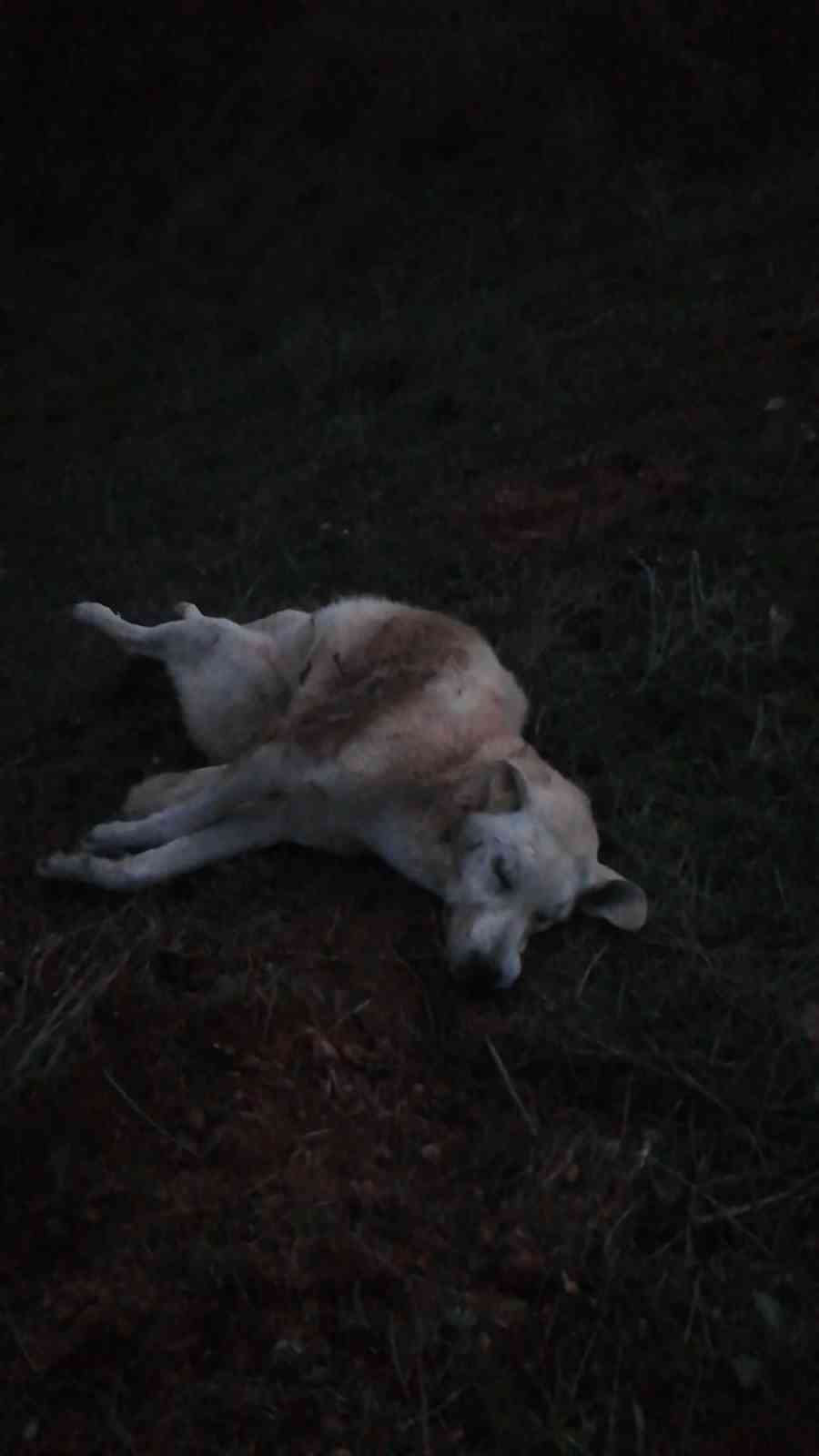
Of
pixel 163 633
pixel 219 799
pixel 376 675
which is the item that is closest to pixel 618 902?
pixel 376 675

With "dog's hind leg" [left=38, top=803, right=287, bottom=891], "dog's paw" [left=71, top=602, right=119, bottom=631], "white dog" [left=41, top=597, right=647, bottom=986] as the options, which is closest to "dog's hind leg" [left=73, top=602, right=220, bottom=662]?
"dog's paw" [left=71, top=602, right=119, bottom=631]

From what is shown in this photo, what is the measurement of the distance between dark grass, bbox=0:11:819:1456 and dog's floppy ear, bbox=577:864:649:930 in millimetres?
97

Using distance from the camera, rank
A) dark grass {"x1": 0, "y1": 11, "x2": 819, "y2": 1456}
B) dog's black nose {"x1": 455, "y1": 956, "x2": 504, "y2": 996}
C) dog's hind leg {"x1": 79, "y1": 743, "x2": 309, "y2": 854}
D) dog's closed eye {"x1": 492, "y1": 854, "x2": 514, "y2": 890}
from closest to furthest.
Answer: dark grass {"x1": 0, "y1": 11, "x2": 819, "y2": 1456} → dog's black nose {"x1": 455, "y1": 956, "x2": 504, "y2": 996} → dog's closed eye {"x1": 492, "y1": 854, "x2": 514, "y2": 890} → dog's hind leg {"x1": 79, "y1": 743, "x2": 309, "y2": 854}

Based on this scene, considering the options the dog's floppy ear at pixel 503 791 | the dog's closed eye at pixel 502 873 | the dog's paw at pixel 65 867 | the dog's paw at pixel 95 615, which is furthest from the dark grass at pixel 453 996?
the dog's floppy ear at pixel 503 791

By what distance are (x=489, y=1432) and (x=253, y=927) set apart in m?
1.63

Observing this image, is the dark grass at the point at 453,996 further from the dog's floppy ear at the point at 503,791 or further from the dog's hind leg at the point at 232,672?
the dog's floppy ear at the point at 503,791

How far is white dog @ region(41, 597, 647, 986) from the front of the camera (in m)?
3.98

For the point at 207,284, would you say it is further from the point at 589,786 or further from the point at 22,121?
the point at 589,786

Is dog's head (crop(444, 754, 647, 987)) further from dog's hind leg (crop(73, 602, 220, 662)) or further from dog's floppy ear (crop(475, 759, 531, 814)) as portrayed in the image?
dog's hind leg (crop(73, 602, 220, 662))

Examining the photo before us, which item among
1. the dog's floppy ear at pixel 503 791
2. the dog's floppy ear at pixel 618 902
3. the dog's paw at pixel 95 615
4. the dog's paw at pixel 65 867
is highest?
the dog's floppy ear at pixel 503 791

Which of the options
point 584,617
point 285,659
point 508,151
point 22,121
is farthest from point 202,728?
point 22,121

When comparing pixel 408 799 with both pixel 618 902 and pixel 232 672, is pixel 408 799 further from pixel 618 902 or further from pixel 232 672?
pixel 232 672

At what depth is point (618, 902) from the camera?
4.07 meters

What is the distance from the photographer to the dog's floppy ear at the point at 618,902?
13.3 feet
